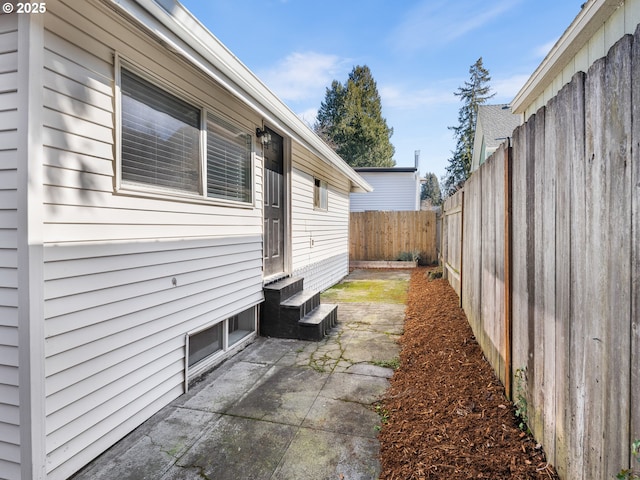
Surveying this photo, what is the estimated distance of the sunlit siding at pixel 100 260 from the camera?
2016mm

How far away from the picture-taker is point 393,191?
18.6 meters

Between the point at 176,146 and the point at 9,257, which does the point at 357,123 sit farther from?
the point at 9,257

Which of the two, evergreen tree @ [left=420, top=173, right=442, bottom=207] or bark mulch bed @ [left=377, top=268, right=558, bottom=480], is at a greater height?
evergreen tree @ [left=420, top=173, right=442, bottom=207]

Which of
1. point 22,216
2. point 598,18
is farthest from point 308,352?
point 598,18

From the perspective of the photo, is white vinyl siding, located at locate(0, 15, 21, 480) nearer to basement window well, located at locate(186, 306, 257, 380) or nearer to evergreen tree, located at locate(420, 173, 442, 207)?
basement window well, located at locate(186, 306, 257, 380)

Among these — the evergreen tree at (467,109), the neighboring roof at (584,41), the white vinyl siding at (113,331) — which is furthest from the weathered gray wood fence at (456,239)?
the evergreen tree at (467,109)

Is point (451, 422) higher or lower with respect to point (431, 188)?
lower

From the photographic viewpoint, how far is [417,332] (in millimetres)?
4605

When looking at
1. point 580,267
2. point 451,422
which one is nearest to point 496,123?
point 451,422

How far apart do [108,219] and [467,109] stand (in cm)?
3135

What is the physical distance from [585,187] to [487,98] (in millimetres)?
31742

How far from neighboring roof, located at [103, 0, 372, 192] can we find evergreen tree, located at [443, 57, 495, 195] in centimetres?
2666

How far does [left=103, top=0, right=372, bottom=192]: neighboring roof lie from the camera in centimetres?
211

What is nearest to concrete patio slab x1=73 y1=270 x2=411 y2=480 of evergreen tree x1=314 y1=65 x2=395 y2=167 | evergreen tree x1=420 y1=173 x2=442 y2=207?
evergreen tree x1=314 y1=65 x2=395 y2=167
